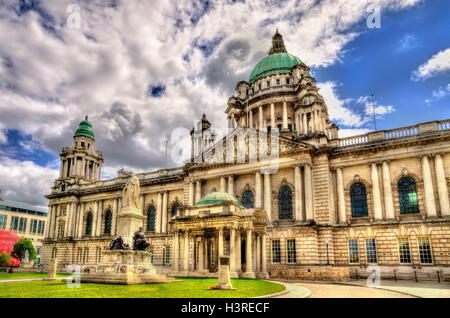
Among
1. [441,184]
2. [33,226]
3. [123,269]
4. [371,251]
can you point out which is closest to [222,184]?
[371,251]

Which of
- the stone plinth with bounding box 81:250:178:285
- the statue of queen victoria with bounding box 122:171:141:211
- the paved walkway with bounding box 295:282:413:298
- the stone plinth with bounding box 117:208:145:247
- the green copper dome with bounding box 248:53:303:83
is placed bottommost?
the paved walkway with bounding box 295:282:413:298

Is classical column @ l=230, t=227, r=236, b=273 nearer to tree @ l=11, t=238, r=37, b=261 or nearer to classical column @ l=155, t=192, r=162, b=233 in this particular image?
classical column @ l=155, t=192, r=162, b=233

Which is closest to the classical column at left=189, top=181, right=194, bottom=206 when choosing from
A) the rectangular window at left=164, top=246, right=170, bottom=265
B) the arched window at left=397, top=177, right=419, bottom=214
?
the rectangular window at left=164, top=246, right=170, bottom=265

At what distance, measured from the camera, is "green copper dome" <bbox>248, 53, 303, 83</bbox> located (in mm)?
63231

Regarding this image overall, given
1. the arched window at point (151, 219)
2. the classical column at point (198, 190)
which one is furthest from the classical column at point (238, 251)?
the arched window at point (151, 219)

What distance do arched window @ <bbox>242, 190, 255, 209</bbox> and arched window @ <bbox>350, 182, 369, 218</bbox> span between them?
37.1ft

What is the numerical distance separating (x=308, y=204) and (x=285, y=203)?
3.56 metres

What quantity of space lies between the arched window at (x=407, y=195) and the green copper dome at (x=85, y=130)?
54116 mm

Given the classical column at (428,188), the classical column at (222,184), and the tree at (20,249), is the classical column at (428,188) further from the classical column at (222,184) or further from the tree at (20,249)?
the tree at (20,249)

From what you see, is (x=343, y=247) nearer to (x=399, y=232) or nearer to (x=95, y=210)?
(x=399, y=232)

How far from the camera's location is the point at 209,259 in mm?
35312
